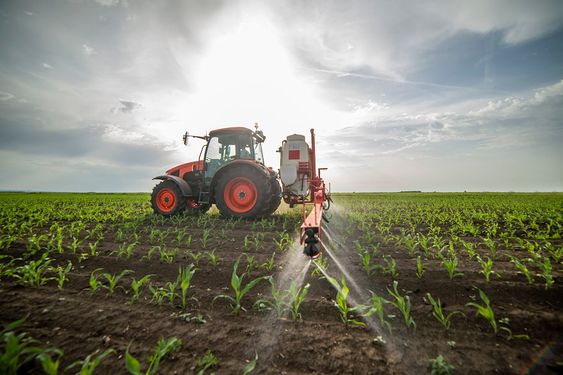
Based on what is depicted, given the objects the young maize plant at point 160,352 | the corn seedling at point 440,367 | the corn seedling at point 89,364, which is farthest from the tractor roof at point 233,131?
the corn seedling at point 440,367

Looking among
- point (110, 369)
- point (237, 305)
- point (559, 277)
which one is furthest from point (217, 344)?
point (559, 277)

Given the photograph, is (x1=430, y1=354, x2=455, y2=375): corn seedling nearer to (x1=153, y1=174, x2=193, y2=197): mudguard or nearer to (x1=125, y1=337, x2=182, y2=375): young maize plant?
(x1=125, y1=337, x2=182, y2=375): young maize plant

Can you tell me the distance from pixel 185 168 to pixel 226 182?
7.79 ft

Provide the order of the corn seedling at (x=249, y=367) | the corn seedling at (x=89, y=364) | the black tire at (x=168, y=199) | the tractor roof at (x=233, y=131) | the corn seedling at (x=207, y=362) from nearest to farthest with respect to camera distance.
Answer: the corn seedling at (x=89, y=364), the corn seedling at (x=249, y=367), the corn seedling at (x=207, y=362), the tractor roof at (x=233, y=131), the black tire at (x=168, y=199)

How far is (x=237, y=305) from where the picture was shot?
2.42m

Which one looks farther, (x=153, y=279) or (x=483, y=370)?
(x=153, y=279)

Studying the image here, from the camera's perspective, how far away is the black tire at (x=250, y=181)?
673 cm

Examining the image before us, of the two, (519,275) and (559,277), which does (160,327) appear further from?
(559,277)

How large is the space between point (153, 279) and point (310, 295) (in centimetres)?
206

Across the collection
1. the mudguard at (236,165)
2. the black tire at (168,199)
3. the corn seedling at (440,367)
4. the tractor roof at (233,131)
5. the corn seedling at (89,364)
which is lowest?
the corn seedling at (440,367)

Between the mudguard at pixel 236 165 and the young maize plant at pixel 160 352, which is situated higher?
the mudguard at pixel 236 165

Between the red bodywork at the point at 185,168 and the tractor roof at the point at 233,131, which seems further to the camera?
the red bodywork at the point at 185,168

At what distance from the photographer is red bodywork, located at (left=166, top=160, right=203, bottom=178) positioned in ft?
27.4

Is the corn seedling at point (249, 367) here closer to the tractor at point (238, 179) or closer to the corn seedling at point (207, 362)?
the corn seedling at point (207, 362)
